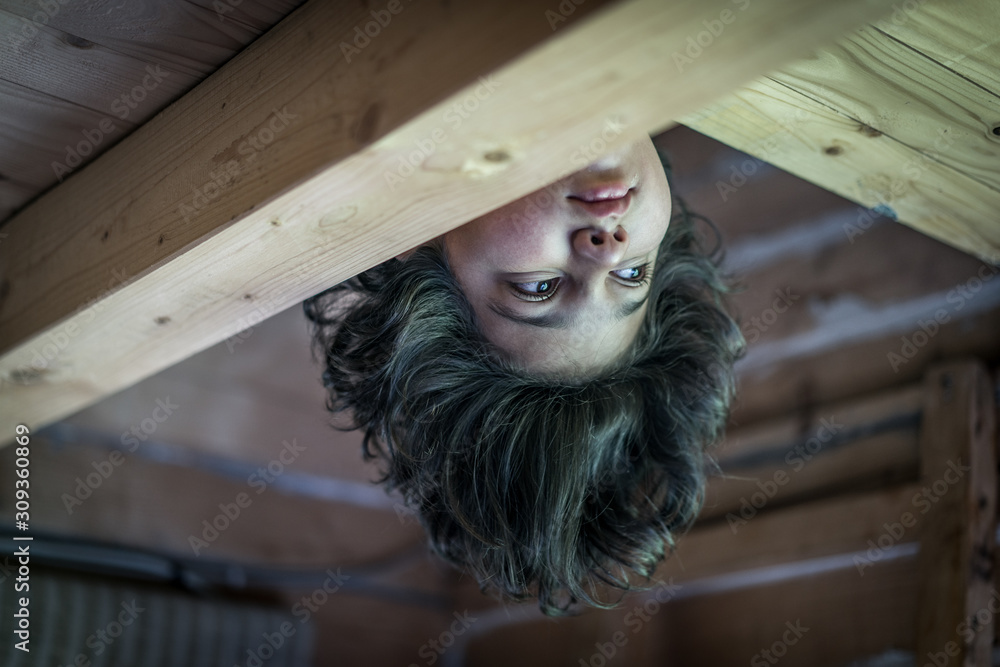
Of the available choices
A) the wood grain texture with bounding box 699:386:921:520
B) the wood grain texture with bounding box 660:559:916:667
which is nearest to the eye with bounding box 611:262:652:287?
the wood grain texture with bounding box 699:386:921:520

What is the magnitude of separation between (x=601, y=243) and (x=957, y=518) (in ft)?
4.07

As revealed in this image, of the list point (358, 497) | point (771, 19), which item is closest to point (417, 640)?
point (358, 497)

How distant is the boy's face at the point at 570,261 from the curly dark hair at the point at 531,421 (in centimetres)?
7

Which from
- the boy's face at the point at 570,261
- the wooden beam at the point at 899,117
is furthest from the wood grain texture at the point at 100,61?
the wooden beam at the point at 899,117

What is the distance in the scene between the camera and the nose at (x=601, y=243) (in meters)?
1.41

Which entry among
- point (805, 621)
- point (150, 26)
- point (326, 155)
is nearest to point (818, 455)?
point (805, 621)

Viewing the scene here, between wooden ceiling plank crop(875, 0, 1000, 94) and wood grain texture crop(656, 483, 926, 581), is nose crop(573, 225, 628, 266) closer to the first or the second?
wooden ceiling plank crop(875, 0, 1000, 94)

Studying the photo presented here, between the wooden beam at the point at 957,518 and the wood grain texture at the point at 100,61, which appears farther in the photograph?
the wooden beam at the point at 957,518

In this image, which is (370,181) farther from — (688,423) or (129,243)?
(688,423)

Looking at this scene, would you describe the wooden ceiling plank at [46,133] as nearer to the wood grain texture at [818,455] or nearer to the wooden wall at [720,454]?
the wooden wall at [720,454]

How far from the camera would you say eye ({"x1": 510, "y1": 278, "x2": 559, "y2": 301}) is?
1522 mm

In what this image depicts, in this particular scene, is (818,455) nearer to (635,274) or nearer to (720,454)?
(720,454)

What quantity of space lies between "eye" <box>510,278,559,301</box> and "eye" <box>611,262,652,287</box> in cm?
10

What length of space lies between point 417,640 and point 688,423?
167cm
